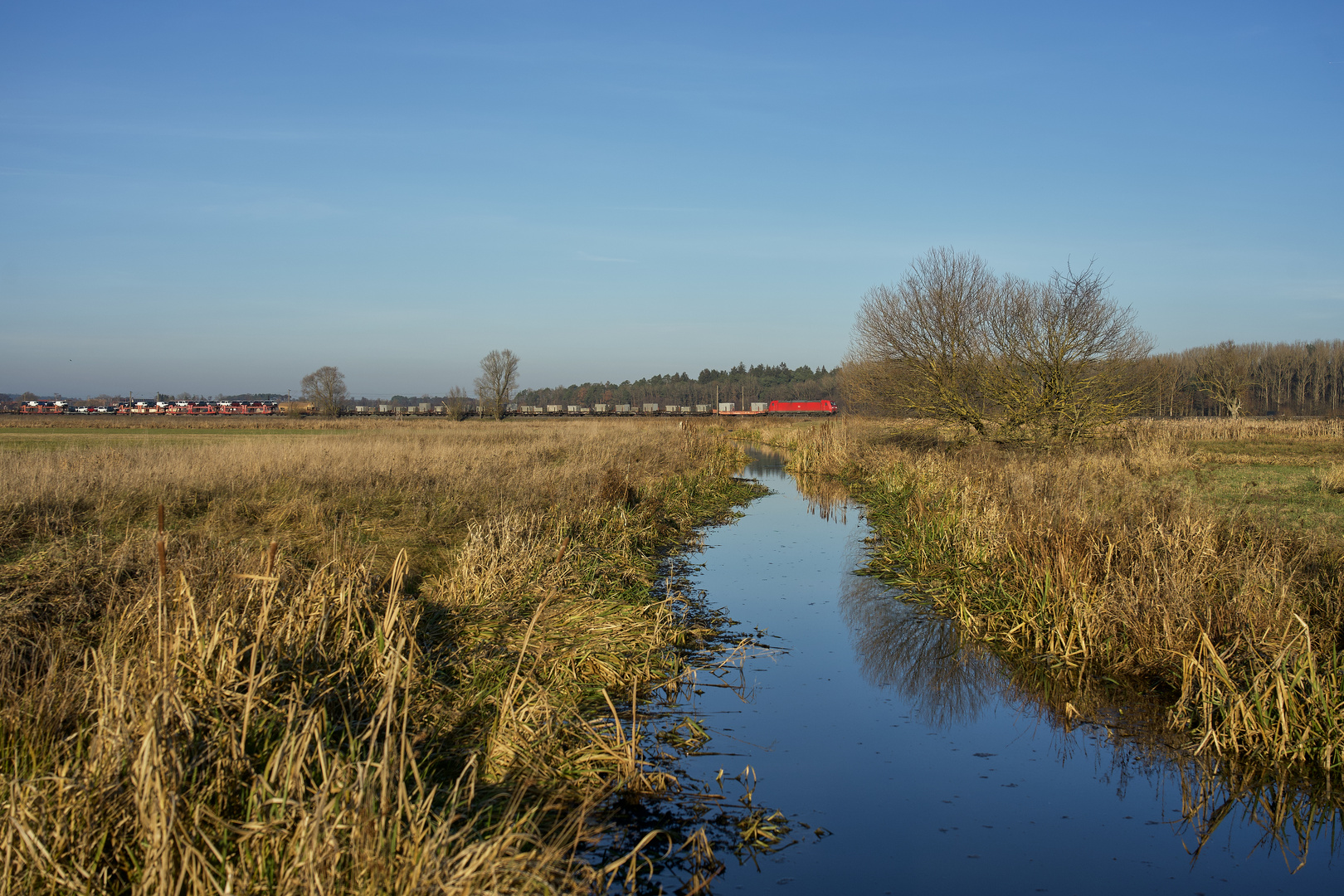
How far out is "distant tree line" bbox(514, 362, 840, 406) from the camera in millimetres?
148750

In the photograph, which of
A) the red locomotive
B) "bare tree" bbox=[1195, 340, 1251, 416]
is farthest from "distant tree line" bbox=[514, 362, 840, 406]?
"bare tree" bbox=[1195, 340, 1251, 416]

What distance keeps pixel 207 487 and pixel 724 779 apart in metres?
10.3

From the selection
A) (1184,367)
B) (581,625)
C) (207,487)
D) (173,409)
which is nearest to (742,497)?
(207,487)

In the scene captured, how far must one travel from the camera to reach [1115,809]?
4.95 metres

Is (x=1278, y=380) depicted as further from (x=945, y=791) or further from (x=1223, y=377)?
(x=945, y=791)

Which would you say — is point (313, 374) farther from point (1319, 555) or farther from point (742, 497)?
point (1319, 555)

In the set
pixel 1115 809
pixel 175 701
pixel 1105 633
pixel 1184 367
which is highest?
pixel 1184 367

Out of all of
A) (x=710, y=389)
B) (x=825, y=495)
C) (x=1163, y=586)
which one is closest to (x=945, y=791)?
(x=1163, y=586)

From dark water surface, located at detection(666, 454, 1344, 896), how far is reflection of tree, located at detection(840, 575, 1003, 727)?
2cm

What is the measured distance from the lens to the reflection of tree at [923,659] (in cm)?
689

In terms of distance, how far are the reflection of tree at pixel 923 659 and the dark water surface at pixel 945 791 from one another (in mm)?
24

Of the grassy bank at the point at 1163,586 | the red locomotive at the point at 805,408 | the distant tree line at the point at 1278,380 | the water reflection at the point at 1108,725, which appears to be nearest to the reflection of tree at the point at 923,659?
the water reflection at the point at 1108,725

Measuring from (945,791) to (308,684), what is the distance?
13.2 ft

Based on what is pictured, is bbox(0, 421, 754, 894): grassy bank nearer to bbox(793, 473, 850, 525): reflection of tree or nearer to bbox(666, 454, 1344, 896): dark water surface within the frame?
Result: bbox(666, 454, 1344, 896): dark water surface
